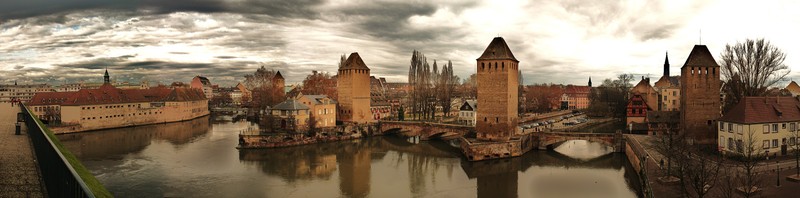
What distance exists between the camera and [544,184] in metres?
18.7

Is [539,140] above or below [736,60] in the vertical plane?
below

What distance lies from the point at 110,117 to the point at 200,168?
22776 millimetres

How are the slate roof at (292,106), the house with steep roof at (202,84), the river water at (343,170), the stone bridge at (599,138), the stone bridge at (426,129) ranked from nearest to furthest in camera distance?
1. the river water at (343,170)
2. the stone bridge at (599,138)
3. the stone bridge at (426,129)
4. the slate roof at (292,106)
5. the house with steep roof at (202,84)

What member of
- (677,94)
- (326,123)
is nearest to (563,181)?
(326,123)

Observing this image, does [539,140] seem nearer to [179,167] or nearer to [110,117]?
[179,167]

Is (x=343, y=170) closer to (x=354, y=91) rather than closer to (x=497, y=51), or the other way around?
(x=497, y=51)

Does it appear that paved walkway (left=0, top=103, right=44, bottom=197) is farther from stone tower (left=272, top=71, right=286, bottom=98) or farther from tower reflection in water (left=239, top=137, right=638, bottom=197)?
stone tower (left=272, top=71, right=286, bottom=98)

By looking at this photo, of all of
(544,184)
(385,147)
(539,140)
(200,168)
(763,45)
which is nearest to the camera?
(544,184)

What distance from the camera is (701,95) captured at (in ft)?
73.8

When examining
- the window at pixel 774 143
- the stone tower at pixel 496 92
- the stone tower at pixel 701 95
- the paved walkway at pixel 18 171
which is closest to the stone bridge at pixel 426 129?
the stone tower at pixel 496 92

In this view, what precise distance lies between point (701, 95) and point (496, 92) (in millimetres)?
9544

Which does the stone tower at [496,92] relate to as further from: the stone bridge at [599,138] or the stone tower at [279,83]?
the stone tower at [279,83]

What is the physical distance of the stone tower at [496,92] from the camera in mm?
25141

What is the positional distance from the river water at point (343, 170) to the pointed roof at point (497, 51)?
17.8ft
